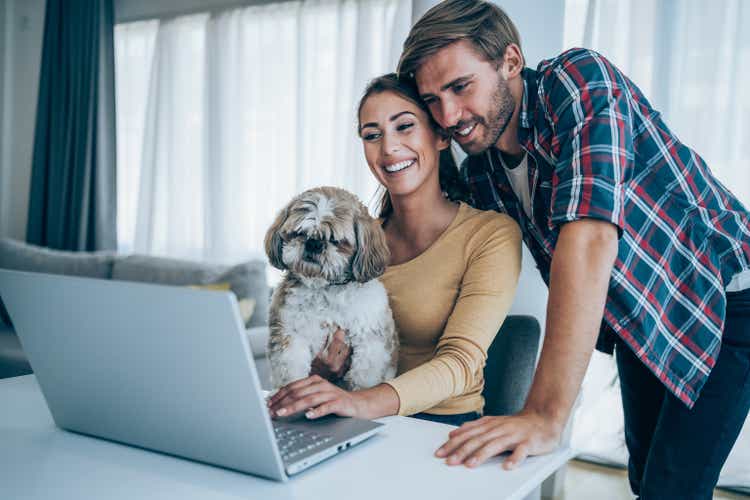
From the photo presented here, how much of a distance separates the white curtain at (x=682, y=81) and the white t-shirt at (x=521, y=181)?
6.10 feet

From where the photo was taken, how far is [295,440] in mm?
852

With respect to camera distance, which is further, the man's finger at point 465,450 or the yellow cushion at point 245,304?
the yellow cushion at point 245,304

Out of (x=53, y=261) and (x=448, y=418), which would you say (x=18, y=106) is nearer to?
(x=53, y=261)

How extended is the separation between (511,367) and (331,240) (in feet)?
1.67

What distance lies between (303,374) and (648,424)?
839 mm

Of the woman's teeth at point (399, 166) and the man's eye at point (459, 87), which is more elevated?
the man's eye at point (459, 87)

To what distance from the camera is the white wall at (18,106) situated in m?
5.45

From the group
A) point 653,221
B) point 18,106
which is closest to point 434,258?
point 653,221

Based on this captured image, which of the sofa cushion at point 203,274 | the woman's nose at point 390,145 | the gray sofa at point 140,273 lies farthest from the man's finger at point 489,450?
the sofa cushion at point 203,274

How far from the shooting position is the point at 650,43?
308cm

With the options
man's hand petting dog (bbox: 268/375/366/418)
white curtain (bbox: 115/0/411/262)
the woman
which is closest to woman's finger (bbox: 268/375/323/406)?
man's hand petting dog (bbox: 268/375/366/418)

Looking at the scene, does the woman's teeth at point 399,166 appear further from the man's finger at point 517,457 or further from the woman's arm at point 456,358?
the man's finger at point 517,457

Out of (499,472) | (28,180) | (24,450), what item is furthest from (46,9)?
(499,472)

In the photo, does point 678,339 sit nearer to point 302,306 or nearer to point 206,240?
point 302,306
